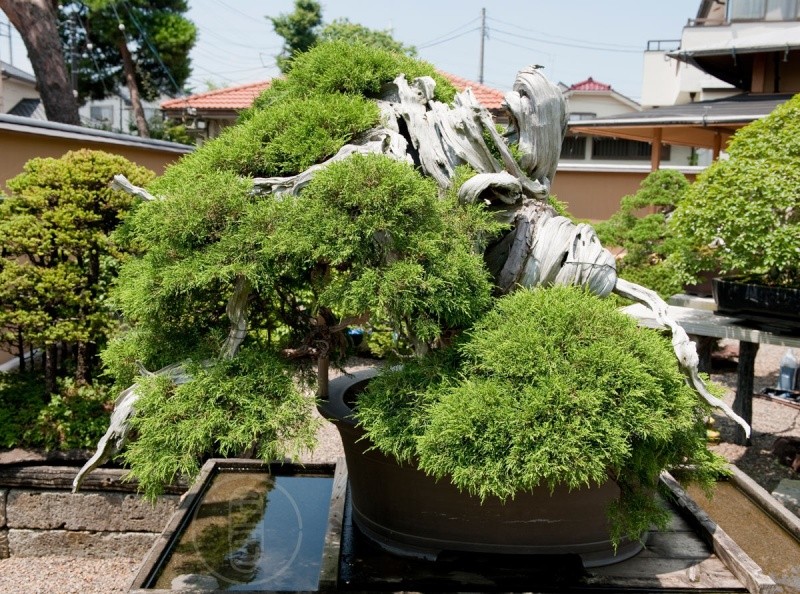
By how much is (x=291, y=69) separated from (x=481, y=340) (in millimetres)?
1238

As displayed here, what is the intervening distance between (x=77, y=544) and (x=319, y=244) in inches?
116

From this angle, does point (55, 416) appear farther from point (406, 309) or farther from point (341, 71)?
point (406, 309)

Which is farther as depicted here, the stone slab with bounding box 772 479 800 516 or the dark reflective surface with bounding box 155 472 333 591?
the stone slab with bounding box 772 479 800 516

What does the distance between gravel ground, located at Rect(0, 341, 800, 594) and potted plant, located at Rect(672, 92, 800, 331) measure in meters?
1.45

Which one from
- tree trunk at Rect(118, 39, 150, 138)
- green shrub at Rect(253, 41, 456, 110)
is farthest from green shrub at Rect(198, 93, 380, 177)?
tree trunk at Rect(118, 39, 150, 138)

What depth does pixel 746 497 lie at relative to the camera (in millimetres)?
3295

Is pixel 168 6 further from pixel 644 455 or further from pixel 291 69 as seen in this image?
pixel 644 455

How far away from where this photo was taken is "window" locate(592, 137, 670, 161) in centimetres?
Result: 1944

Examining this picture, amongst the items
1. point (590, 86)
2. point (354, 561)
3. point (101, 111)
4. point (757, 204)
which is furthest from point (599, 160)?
point (101, 111)

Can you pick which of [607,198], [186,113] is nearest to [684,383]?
[186,113]

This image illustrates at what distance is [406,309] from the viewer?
2.04 m

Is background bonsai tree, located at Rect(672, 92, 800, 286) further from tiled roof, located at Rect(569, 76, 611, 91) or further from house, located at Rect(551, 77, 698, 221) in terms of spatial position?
tiled roof, located at Rect(569, 76, 611, 91)

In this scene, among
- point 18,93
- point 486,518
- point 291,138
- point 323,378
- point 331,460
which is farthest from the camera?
point 18,93

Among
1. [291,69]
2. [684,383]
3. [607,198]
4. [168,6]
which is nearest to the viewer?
[684,383]
